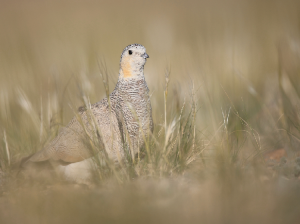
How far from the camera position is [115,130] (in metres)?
3.06

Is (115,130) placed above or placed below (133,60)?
below

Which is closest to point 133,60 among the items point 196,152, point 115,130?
point 115,130

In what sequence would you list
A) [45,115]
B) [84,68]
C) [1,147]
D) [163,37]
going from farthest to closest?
[163,37] → [45,115] → [84,68] → [1,147]

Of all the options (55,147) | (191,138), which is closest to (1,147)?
(55,147)

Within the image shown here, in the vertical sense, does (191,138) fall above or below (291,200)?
above

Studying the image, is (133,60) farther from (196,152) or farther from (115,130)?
(196,152)

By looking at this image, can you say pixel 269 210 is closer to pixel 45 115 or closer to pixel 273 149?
pixel 273 149

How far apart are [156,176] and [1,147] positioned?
6.69ft

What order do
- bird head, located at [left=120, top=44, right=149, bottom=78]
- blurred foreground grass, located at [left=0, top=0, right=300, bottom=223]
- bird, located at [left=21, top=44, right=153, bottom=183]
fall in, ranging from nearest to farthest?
1. blurred foreground grass, located at [left=0, top=0, right=300, bottom=223]
2. bird, located at [left=21, top=44, right=153, bottom=183]
3. bird head, located at [left=120, top=44, right=149, bottom=78]

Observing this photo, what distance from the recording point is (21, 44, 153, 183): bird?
2.98 metres

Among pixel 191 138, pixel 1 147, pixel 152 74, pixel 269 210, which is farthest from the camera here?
pixel 152 74

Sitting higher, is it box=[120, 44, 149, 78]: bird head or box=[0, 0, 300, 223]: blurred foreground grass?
box=[120, 44, 149, 78]: bird head

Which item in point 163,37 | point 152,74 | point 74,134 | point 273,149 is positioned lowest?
point 273,149

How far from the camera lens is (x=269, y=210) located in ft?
6.38
